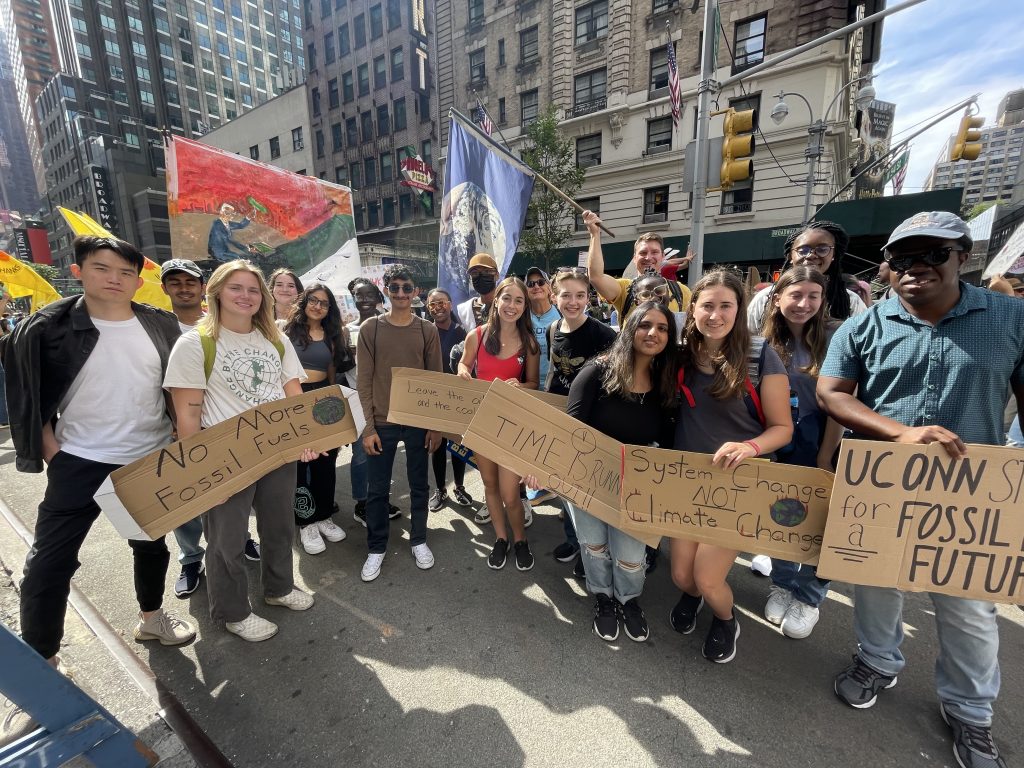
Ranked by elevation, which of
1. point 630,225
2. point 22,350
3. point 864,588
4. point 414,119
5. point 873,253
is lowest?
point 864,588

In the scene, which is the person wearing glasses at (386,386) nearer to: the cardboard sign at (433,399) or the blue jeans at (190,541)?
the cardboard sign at (433,399)

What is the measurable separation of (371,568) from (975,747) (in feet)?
10.8

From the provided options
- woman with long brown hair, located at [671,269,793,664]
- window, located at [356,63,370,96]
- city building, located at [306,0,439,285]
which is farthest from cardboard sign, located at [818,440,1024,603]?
window, located at [356,63,370,96]

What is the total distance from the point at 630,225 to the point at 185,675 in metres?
21.2

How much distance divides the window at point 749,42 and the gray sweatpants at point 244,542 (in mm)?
21354

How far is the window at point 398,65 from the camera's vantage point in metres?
31.0

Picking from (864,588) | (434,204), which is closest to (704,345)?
(864,588)

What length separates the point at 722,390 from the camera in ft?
7.02

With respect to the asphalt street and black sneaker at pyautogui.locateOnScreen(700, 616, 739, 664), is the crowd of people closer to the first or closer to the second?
black sneaker at pyautogui.locateOnScreen(700, 616, 739, 664)

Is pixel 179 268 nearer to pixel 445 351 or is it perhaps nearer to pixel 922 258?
pixel 445 351

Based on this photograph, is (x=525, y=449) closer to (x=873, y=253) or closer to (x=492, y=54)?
(x=873, y=253)

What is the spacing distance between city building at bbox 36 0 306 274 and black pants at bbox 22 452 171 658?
6166 cm

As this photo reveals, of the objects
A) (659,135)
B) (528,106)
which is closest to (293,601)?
(659,135)

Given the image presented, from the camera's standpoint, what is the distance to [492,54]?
2309 cm
